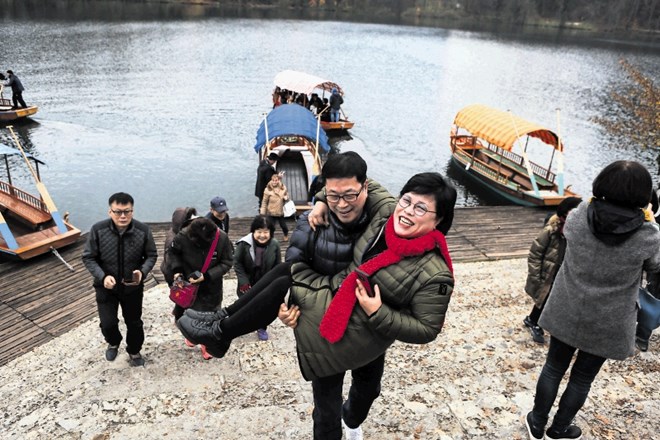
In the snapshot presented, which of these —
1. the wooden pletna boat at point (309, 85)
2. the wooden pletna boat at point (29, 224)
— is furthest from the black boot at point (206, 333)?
the wooden pletna boat at point (309, 85)

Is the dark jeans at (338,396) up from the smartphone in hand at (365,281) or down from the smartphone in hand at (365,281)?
down

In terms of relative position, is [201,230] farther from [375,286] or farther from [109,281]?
[375,286]

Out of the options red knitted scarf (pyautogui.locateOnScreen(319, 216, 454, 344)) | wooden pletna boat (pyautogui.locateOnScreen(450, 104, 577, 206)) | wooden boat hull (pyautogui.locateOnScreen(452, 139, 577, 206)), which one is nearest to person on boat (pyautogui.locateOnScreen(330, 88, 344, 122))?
wooden pletna boat (pyautogui.locateOnScreen(450, 104, 577, 206))

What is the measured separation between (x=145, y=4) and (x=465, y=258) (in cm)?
7433

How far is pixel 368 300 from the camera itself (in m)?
2.48

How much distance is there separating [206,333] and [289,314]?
570 mm

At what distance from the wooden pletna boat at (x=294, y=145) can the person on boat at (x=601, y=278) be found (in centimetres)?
1112

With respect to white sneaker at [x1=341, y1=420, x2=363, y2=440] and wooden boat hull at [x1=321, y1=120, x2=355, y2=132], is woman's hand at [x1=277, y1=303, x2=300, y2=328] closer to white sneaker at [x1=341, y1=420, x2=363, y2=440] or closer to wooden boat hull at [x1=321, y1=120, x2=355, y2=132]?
white sneaker at [x1=341, y1=420, x2=363, y2=440]

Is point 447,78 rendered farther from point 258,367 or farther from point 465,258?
point 258,367

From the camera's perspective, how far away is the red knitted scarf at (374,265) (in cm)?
253

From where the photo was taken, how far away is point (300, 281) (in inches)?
109

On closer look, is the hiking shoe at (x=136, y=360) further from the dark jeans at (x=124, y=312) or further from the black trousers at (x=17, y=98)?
the black trousers at (x=17, y=98)

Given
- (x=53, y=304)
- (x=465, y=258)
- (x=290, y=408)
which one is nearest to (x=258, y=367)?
(x=290, y=408)

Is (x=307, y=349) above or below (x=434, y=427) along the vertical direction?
above
